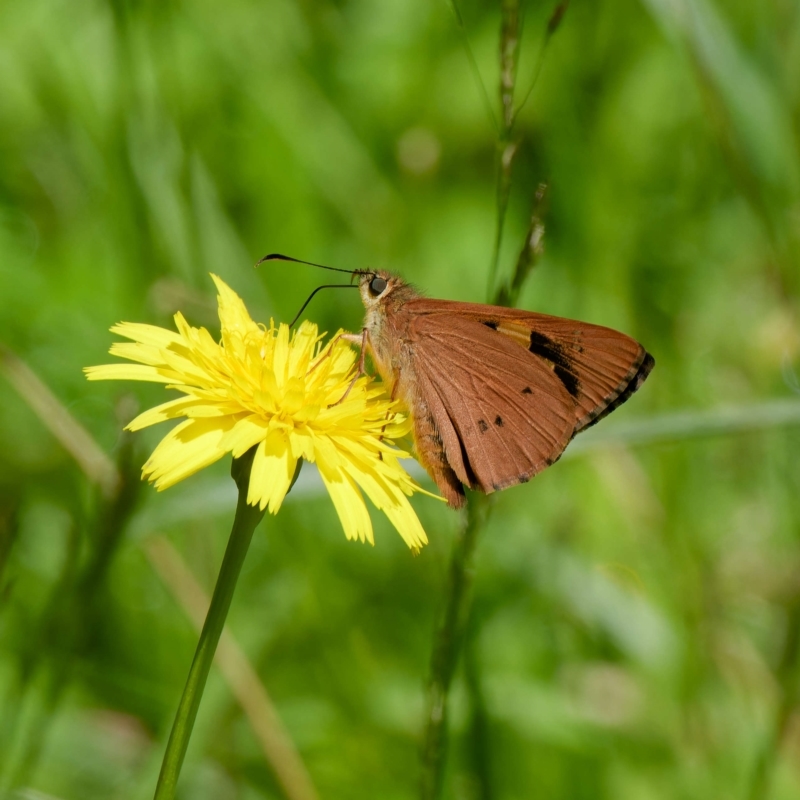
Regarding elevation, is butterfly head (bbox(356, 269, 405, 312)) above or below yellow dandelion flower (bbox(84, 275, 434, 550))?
above

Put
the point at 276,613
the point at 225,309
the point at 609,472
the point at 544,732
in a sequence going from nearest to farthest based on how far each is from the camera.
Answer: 1. the point at 225,309
2. the point at 544,732
3. the point at 276,613
4. the point at 609,472

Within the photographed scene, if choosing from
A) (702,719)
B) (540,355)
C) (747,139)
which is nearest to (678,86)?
(747,139)

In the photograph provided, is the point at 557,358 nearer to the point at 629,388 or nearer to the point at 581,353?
the point at 581,353

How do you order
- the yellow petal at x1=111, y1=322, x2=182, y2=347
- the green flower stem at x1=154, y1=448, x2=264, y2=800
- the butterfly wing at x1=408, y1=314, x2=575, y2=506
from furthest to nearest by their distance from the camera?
the butterfly wing at x1=408, y1=314, x2=575, y2=506, the yellow petal at x1=111, y1=322, x2=182, y2=347, the green flower stem at x1=154, y1=448, x2=264, y2=800

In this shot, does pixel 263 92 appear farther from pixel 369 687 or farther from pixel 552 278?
pixel 369 687

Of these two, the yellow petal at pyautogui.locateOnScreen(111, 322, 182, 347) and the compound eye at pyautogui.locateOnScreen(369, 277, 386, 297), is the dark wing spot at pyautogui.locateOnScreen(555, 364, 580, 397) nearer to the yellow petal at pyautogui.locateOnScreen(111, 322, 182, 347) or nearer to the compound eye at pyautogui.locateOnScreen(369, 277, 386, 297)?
the compound eye at pyautogui.locateOnScreen(369, 277, 386, 297)

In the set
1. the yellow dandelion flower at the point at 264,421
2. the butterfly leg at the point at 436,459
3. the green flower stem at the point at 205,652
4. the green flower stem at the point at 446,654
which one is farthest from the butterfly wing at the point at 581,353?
the green flower stem at the point at 205,652

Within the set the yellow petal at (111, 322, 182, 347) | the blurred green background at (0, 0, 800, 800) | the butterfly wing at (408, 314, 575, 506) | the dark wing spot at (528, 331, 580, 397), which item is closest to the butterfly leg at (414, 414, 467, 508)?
the butterfly wing at (408, 314, 575, 506)
